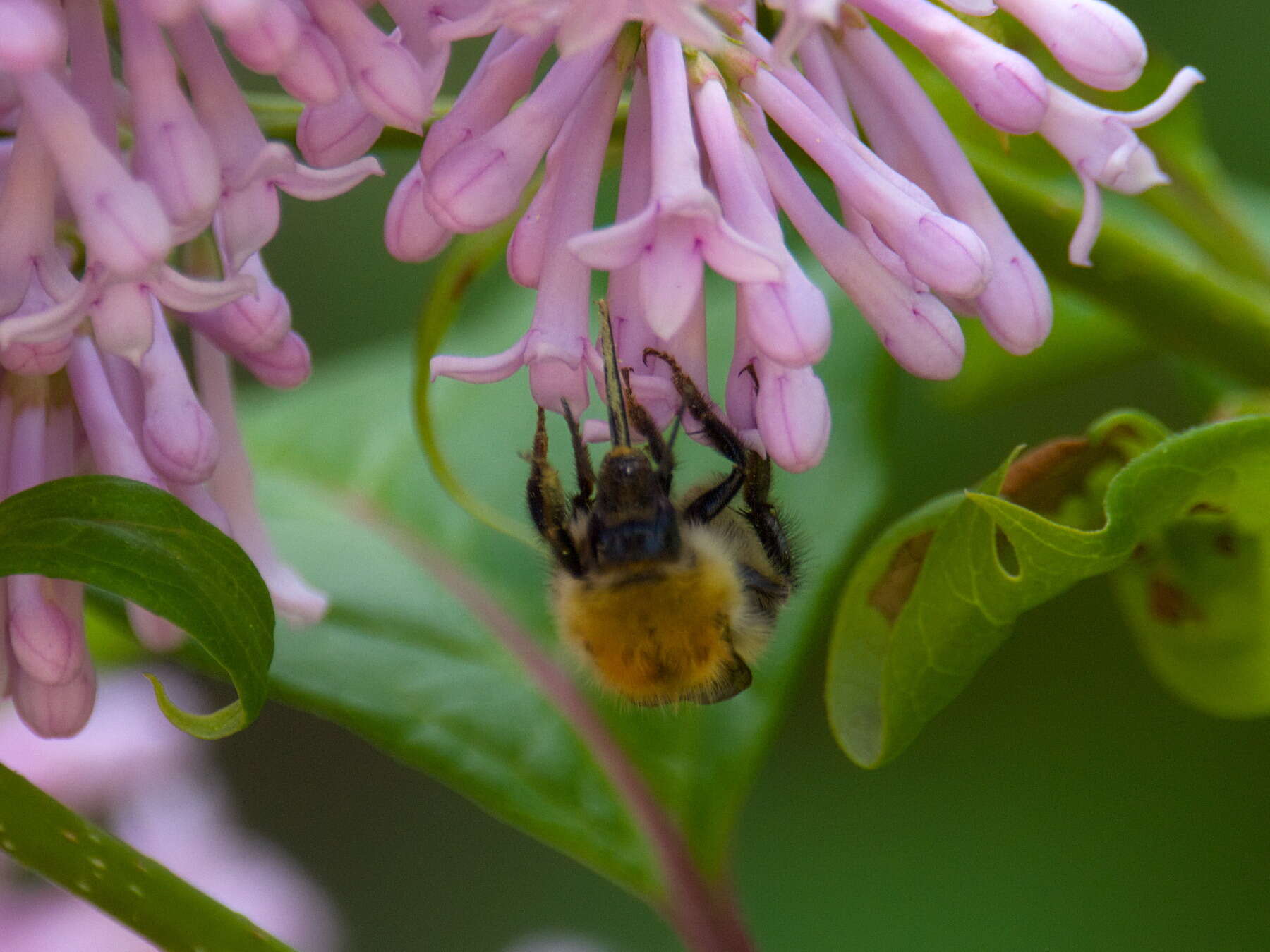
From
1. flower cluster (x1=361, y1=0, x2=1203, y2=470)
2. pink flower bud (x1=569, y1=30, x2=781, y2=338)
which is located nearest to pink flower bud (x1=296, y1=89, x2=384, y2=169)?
flower cluster (x1=361, y1=0, x2=1203, y2=470)

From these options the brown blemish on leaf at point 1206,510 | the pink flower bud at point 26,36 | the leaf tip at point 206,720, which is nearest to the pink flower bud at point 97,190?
the pink flower bud at point 26,36

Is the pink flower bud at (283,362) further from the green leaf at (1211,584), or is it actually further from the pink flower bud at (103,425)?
the green leaf at (1211,584)

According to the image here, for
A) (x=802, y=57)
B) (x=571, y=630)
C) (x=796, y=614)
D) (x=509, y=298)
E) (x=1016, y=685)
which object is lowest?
(x=1016, y=685)

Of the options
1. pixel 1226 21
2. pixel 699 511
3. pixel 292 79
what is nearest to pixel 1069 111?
pixel 699 511

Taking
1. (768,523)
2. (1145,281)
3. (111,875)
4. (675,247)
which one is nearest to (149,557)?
(111,875)

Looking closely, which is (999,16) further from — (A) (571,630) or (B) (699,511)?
(A) (571,630)

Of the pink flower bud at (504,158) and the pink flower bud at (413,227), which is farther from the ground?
the pink flower bud at (504,158)
